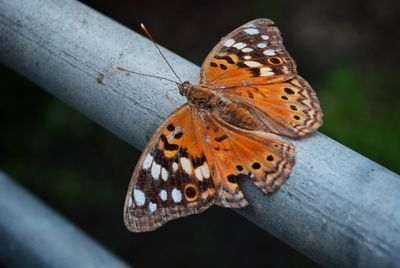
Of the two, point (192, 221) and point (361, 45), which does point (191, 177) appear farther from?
point (361, 45)

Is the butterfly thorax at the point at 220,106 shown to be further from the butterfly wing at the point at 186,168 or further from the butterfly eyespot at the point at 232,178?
the butterfly eyespot at the point at 232,178

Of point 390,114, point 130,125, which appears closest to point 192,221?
point 390,114

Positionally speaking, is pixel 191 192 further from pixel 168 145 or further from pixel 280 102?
pixel 280 102

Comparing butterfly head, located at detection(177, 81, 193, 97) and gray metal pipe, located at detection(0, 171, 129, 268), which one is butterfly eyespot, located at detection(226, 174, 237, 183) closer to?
butterfly head, located at detection(177, 81, 193, 97)

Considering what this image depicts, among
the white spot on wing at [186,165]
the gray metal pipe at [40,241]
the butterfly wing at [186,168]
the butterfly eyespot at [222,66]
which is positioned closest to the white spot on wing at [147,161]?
the butterfly wing at [186,168]

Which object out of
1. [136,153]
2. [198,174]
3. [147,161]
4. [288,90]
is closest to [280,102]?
[288,90]

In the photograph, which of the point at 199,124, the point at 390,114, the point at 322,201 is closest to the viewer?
the point at 322,201
